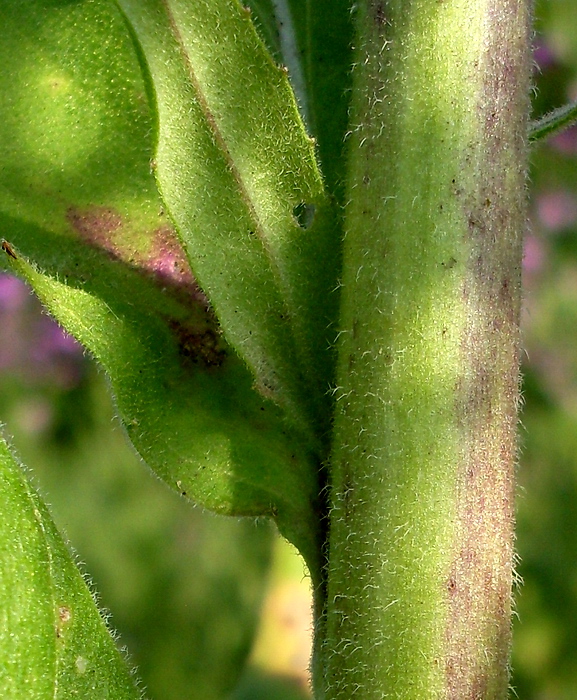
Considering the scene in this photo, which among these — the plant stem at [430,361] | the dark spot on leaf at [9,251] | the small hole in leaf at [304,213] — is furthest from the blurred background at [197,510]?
the dark spot on leaf at [9,251]

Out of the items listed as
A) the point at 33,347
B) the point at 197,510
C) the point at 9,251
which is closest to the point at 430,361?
the point at 9,251

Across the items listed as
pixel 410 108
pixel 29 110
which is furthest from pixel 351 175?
pixel 29 110

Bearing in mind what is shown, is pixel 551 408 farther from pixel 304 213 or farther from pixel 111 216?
pixel 111 216

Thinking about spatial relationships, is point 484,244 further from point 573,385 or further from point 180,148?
point 573,385

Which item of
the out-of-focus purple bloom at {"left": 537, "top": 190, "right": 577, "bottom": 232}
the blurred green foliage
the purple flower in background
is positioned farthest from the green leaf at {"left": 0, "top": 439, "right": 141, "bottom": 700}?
the out-of-focus purple bloom at {"left": 537, "top": 190, "right": 577, "bottom": 232}

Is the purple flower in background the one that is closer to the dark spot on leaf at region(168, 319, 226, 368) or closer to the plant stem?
the dark spot on leaf at region(168, 319, 226, 368)
